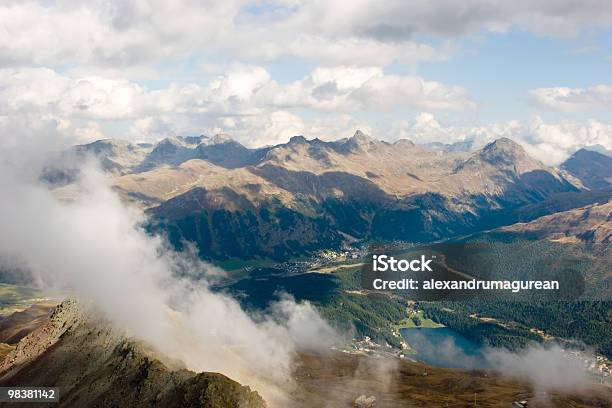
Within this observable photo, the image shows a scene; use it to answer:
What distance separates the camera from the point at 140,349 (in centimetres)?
19638

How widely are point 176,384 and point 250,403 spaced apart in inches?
1011

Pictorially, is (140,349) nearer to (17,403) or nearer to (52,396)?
(52,396)

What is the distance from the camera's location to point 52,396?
194 meters

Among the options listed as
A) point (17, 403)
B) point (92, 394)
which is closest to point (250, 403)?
point (92, 394)

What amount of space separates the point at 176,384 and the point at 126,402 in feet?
57.5

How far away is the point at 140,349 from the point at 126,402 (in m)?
24.2

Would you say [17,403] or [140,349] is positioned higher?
[140,349]

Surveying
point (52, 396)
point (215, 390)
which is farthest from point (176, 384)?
point (52, 396)

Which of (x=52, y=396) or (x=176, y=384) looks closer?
(x=176, y=384)

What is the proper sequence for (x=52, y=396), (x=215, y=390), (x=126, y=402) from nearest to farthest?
(x=215, y=390)
(x=126, y=402)
(x=52, y=396)

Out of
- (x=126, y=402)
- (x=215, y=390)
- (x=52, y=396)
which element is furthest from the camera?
(x=52, y=396)

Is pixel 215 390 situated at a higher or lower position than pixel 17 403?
higher

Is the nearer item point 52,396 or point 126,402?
point 126,402

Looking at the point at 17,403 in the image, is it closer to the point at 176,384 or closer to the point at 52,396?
the point at 52,396
